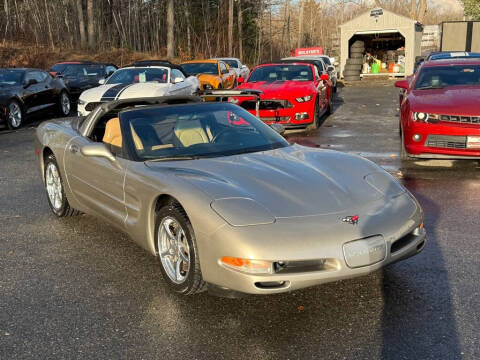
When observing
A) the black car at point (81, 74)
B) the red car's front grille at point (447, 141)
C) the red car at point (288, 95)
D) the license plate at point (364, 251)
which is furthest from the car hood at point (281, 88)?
the license plate at point (364, 251)

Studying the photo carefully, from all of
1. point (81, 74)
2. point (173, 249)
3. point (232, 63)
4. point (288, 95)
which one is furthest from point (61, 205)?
point (232, 63)

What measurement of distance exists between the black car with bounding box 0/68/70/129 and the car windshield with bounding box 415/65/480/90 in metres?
10.2

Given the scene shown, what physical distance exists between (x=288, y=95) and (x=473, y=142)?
511cm

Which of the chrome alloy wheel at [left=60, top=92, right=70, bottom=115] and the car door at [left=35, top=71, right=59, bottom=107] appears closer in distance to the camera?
the car door at [left=35, top=71, right=59, bottom=107]

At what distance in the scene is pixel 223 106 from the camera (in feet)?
17.8

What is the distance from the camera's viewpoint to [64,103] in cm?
1717

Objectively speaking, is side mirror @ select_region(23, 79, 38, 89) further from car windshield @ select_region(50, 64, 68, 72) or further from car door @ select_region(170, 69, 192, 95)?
car windshield @ select_region(50, 64, 68, 72)

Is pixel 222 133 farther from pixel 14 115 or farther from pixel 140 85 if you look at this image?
pixel 14 115

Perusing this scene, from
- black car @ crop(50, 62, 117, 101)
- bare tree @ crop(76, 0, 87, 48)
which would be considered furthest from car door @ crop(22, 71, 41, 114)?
bare tree @ crop(76, 0, 87, 48)

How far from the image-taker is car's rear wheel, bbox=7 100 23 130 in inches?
573

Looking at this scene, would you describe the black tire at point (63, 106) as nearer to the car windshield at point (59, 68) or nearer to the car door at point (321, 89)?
the car windshield at point (59, 68)

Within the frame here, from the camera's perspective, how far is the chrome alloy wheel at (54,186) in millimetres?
6207

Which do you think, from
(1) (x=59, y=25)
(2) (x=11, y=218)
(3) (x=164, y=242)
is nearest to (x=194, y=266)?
(3) (x=164, y=242)

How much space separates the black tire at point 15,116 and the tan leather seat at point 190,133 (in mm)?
10908
